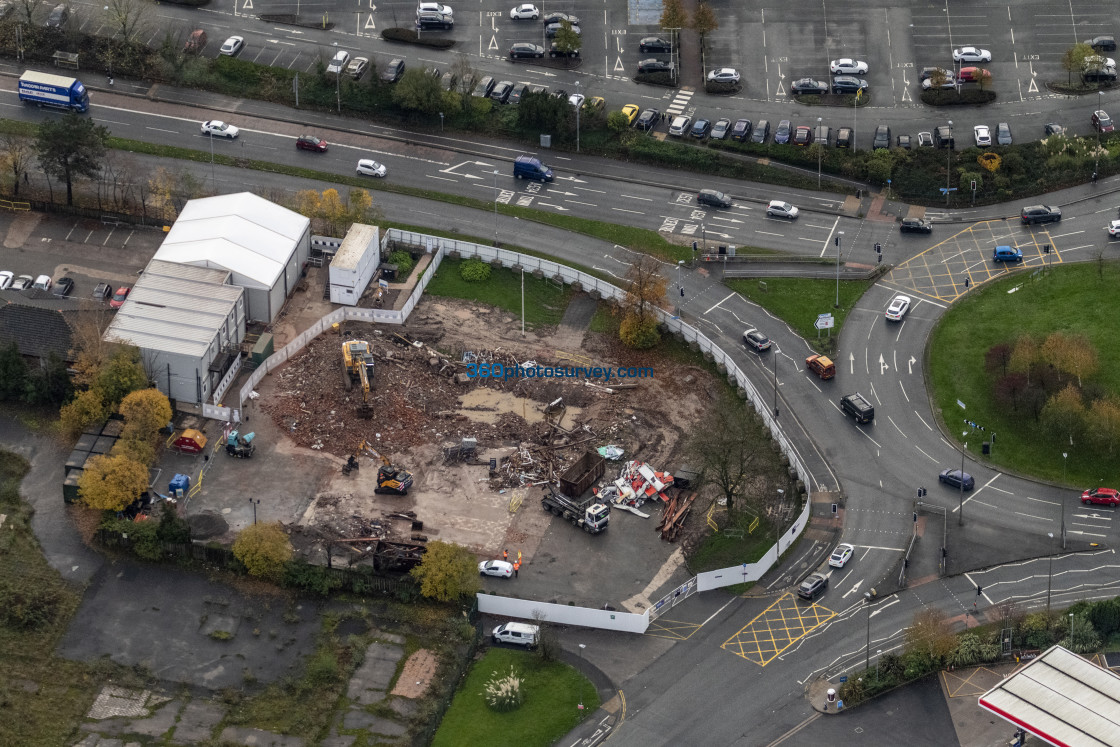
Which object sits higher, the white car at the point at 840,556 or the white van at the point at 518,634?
the white car at the point at 840,556

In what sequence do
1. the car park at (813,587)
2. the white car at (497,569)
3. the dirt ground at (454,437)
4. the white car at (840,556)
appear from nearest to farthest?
the car park at (813,587)
the white car at (497,569)
the white car at (840,556)
the dirt ground at (454,437)

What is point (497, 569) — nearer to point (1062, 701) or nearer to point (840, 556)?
point (840, 556)

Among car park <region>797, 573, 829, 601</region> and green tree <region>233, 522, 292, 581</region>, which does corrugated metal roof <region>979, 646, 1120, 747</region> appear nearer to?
car park <region>797, 573, 829, 601</region>

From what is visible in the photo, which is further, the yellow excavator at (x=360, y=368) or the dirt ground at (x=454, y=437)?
the yellow excavator at (x=360, y=368)

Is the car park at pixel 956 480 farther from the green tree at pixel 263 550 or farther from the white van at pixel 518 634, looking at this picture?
the green tree at pixel 263 550

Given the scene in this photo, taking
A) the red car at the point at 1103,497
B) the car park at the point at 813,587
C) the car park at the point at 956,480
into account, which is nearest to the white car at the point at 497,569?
the car park at the point at 813,587

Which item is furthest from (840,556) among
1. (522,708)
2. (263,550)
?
(263,550)

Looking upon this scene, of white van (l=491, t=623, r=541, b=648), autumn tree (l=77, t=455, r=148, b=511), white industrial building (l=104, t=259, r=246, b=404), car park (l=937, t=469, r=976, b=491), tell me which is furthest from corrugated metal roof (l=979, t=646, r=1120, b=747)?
white industrial building (l=104, t=259, r=246, b=404)
